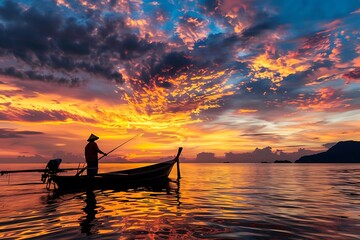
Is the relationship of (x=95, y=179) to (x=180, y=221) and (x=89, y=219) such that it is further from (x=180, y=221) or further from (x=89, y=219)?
(x=180, y=221)

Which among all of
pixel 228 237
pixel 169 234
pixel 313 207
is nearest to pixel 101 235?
pixel 169 234

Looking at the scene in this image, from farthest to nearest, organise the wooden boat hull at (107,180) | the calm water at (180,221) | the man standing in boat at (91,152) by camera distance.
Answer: the man standing in boat at (91,152) → the wooden boat hull at (107,180) → the calm water at (180,221)

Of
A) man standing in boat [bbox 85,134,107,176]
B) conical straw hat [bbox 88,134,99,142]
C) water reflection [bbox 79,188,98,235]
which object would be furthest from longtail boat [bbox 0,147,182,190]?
water reflection [bbox 79,188,98,235]

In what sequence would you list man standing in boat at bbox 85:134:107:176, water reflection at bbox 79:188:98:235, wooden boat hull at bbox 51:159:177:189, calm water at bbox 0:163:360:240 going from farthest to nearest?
1. man standing in boat at bbox 85:134:107:176
2. wooden boat hull at bbox 51:159:177:189
3. water reflection at bbox 79:188:98:235
4. calm water at bbox 0:163:360:240

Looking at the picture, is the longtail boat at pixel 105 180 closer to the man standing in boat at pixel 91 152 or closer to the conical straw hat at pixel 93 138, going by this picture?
the man standing in boat at pixel 91 152

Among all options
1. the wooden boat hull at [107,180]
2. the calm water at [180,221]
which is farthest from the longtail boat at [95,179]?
the calm water at [180,221]

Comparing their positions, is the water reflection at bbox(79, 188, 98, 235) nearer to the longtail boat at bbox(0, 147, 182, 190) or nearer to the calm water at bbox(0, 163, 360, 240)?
the calm water at bbox(0, 163, 360, 240)

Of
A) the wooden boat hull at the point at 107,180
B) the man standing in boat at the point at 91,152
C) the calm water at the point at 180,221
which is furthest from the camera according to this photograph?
the man standing in boat at the point at 91,152

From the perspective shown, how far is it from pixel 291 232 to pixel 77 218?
8334mm

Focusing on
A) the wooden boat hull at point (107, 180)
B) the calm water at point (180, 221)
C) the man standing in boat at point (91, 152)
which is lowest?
the calm water at point (180, 221)

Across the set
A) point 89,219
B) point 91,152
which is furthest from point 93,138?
point 89,219

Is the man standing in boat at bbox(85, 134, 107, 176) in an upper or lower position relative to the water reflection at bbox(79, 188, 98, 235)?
upper

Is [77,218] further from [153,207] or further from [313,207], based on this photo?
[313,207]

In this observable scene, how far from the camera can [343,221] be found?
10453mm
